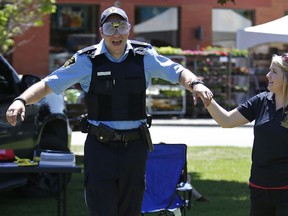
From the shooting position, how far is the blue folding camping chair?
6.10 metres

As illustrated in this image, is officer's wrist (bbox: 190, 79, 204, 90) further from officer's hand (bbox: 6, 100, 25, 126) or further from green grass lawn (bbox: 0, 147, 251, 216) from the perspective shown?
green grass lawn (bbox: 0, 147, 251, 216)

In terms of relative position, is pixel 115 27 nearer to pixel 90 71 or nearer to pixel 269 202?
pixel 90 71

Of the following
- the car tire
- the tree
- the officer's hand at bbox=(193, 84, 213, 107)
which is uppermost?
the tree

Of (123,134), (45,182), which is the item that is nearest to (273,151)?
(123,134)

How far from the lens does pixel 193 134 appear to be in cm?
1741

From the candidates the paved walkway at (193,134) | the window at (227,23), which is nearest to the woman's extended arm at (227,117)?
the paved walkway at (193,134)

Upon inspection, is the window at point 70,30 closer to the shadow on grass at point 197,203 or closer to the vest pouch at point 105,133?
the shadow on grass at point 197,203

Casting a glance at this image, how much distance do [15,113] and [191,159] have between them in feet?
25.6

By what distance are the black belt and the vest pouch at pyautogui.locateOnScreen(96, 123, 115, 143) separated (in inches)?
0.7

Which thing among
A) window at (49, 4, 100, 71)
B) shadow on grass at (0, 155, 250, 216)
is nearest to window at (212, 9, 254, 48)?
window at (49, 4, 100, 71)

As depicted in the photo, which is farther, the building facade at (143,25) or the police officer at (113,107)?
the building facade at (143,25)

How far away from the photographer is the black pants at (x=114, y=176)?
4477mm

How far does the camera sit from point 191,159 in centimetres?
1184

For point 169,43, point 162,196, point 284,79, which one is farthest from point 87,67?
point 169,43
